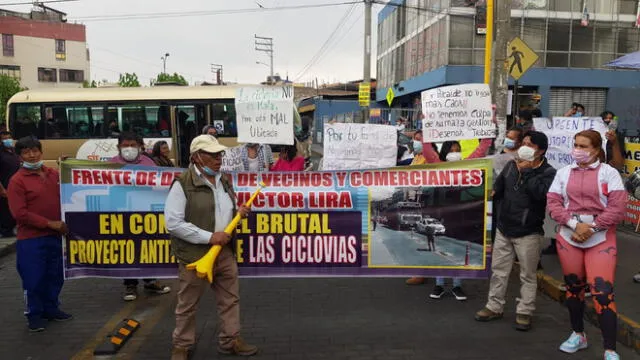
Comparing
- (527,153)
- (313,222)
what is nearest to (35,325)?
(313,222)

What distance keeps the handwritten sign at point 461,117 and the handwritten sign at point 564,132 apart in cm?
197

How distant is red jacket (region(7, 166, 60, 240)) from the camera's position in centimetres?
478

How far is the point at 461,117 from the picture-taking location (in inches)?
243

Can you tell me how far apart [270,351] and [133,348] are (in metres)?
1.17

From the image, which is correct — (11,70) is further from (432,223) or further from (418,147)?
(432,223)

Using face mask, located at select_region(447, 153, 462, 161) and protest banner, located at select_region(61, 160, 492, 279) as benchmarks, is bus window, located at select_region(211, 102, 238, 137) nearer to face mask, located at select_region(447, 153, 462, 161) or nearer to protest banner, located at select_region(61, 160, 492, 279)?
face mask, located at select_region(447, 153, 462, 161)

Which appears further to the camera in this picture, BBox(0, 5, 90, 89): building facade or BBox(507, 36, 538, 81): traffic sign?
BBox(0, 5, 90, 89): building facade

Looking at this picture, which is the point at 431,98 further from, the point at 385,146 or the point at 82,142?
the point at 82,142

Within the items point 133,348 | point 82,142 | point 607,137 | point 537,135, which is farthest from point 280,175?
point 82,142

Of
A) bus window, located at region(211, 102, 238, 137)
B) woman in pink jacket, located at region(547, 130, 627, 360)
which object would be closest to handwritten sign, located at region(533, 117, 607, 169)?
woman in pink jacket, located at region(547, 130, 627, 360)

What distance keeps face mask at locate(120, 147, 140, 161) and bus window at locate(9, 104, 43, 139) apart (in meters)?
12.6

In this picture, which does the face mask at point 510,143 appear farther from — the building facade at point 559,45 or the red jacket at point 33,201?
the building facade at point 559,45

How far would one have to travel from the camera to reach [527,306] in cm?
486

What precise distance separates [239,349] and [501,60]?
6625 millimetres
